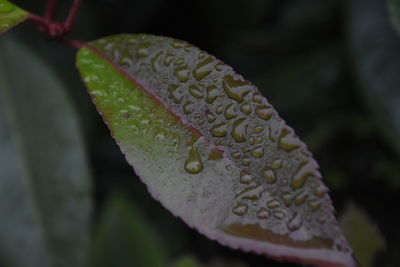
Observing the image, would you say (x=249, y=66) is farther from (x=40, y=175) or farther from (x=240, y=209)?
(x=240, y=209)

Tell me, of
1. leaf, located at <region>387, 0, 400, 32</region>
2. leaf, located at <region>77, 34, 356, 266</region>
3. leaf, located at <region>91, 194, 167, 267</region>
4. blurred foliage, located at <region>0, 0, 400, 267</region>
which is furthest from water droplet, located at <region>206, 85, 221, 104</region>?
blurred foliage, located at <region>0, 0, 400, 267</region>

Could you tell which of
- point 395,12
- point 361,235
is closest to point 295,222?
point 395,12

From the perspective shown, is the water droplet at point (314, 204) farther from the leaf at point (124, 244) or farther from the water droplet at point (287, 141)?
the leaf at point (124, 244)

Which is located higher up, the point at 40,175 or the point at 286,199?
the point at 286,199

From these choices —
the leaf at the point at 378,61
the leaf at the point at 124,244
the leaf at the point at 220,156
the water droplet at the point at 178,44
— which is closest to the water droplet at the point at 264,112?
the leaf at the point at 220,156

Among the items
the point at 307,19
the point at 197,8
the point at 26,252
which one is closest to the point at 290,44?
the point at 307,19

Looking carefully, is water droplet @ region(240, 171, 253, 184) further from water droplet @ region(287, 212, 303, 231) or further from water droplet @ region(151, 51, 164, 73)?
water droplet @ region(151, 51, 164, 73)
